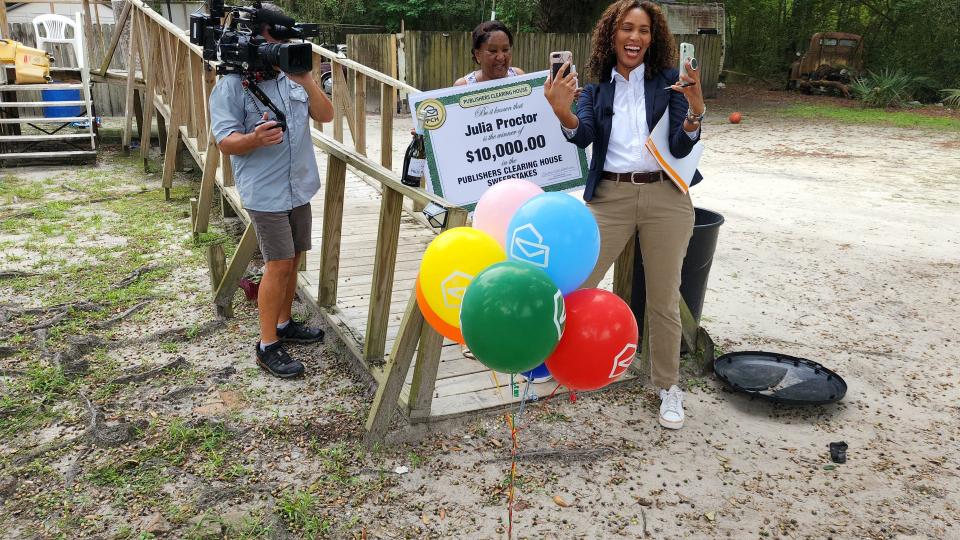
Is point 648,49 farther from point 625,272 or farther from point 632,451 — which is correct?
point 632,451

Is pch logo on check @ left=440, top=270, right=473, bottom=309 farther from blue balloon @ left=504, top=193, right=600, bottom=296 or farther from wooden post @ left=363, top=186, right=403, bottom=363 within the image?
wooden post @ left=363, top=186, right=403, bottom=363

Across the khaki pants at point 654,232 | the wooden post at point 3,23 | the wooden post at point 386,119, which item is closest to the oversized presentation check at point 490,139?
the khaki pants at point 654,232

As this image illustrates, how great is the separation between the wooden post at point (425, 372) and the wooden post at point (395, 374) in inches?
1.5

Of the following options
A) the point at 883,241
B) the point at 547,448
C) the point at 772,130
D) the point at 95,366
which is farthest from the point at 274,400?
the point at 772,130

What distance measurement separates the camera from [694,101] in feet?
9.21

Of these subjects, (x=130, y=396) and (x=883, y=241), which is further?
(x=883, y=241)

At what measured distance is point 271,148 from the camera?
3.50m

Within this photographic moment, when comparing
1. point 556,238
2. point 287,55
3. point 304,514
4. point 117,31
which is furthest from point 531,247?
point 117,31

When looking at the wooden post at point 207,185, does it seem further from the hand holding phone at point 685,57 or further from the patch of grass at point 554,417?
the hand holding phone at point 685,57

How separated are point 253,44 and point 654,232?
1965 mm

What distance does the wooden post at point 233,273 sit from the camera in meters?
4.36

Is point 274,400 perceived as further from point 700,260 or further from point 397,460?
point 700,260

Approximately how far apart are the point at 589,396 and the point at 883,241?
166 inches

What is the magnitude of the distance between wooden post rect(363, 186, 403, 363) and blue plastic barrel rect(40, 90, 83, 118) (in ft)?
31.9
